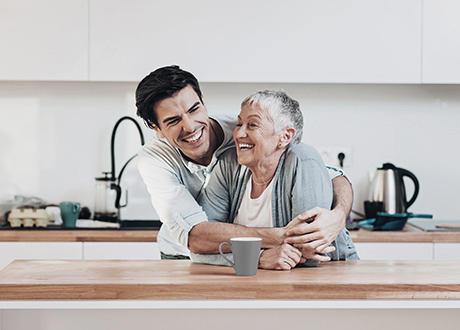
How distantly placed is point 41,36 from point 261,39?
114 cm

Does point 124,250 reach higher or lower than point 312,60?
lower

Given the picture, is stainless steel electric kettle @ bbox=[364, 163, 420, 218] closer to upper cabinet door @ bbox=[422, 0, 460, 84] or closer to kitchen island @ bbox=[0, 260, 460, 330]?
upper cabinet door @ bbox=[422, 0, 460, 84]

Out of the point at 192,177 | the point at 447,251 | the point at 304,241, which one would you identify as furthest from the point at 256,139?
the point at 447,251

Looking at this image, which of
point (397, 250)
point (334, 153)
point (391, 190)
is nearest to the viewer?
point (397, 250)

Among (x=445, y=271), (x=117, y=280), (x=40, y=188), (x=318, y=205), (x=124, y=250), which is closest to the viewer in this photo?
(x=117, y=280)

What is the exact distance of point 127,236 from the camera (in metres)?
2.30

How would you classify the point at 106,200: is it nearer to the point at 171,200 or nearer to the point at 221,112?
the point at 221,112

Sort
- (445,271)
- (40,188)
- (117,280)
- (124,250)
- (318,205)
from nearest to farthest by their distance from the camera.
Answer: (117,280), (445,271), (318,205), (124,250), (40,188)

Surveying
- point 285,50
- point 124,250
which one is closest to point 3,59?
point 124,250

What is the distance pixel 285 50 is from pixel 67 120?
1.36 meters

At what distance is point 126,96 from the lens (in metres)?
2.81

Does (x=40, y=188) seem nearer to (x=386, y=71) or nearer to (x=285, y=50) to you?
(x=285, y=50)

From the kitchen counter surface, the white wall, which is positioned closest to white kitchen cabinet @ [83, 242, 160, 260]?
the kitchen counter surface
